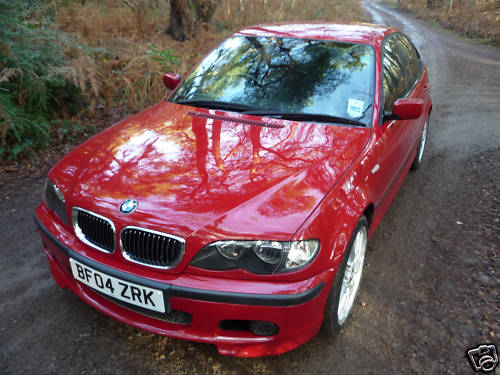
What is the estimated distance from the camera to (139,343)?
7.54ft

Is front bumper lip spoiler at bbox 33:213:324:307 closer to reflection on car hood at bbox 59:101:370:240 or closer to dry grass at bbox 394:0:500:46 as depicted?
reflection on car hood at bbox 59:101:370:240

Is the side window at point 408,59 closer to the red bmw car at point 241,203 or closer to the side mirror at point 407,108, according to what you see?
the red bmw car at point 241,203

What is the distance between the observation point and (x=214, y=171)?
2.18 metres

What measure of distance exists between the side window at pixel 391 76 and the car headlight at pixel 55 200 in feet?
7.17

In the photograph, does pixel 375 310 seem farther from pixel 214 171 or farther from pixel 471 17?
pixel 471 17

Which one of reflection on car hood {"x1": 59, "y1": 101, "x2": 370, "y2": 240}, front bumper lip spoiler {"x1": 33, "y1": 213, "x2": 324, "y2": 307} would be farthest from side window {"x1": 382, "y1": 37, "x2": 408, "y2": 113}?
front bumper lip spoiler {"x1": 33, "y1": 213, "x2": 324, "y2": 307}

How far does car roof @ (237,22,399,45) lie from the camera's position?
320cm

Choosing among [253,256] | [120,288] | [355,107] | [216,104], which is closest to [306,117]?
[355,107]

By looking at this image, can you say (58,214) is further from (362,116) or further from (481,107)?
(481,107)

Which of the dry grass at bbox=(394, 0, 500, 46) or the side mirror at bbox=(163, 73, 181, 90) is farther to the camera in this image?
the dry grass at bbox=(394, 0, 500, 46)

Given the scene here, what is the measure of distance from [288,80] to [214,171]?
1120mm

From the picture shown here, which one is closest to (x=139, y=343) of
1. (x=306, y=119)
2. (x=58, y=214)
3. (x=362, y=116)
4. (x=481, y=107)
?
(x=58, y=214)

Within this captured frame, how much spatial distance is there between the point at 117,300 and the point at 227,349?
0.61 m

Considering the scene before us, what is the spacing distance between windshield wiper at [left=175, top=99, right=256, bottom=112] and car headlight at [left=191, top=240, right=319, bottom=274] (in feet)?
4.12
